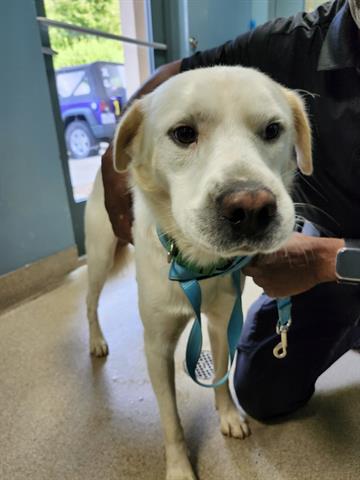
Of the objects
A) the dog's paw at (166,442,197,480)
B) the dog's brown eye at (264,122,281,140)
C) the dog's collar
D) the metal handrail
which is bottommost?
the dog's paw at (166,442,197,480)

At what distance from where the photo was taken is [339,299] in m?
1.16

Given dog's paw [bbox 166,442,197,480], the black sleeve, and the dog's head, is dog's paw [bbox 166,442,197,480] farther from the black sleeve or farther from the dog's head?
the black sleeve

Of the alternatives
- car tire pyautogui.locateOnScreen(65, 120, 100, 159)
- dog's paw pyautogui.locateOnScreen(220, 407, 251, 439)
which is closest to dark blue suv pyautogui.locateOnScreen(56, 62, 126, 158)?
car tire pyautogui.locateOnScreen(65, 120, 100, 159)

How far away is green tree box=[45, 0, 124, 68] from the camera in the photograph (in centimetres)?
190

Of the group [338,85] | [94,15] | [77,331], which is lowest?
[77,331]

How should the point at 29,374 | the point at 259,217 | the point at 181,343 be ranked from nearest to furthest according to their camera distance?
the point at 259,217 < the point at 29,374 < the point at 181,343

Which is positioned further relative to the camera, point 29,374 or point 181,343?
point 181,343

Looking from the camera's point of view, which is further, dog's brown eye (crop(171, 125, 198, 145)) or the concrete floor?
the concrete floor

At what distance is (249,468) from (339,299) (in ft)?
1.69

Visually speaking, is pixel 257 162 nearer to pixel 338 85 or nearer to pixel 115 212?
pixel 338 85

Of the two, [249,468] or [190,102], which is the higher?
[190,102]

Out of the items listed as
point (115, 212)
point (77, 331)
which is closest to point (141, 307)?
point (115, 212)

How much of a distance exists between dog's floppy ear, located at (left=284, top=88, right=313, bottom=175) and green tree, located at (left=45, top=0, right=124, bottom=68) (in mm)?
1436

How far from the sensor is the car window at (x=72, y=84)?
201cm
